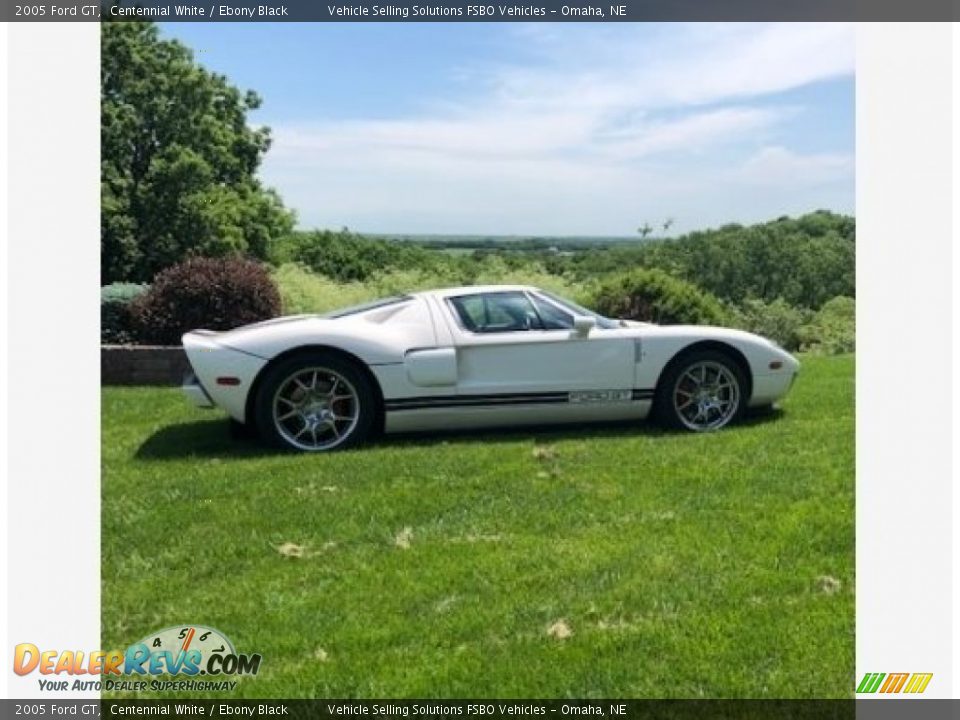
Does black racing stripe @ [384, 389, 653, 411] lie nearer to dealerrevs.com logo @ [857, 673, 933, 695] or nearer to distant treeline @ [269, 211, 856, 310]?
dealerrevs.com logo @ [857, 673, 933, 695]

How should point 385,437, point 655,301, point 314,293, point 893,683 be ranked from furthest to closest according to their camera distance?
point 314,293
point 655,301
point 385,437
point 893,683

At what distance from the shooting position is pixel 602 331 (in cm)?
621

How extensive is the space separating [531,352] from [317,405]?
146 centimetres

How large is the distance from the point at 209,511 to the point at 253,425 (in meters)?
1.35

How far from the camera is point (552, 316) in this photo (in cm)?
620

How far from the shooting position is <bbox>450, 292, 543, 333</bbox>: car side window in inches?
240

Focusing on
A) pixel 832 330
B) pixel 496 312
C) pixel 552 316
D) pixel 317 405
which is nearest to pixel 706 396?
pixel 552 316

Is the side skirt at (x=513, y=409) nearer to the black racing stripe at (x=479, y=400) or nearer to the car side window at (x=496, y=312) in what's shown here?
the black racing stripe at (x=479, y=400)

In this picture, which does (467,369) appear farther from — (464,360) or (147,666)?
(147,666)

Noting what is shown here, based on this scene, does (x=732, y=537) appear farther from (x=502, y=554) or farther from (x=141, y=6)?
(x=141, y=6)

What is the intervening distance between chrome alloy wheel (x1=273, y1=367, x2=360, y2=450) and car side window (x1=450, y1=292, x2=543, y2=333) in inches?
36.7

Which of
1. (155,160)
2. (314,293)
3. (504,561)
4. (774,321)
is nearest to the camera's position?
(504,561)

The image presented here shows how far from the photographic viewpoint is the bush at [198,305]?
927 cm

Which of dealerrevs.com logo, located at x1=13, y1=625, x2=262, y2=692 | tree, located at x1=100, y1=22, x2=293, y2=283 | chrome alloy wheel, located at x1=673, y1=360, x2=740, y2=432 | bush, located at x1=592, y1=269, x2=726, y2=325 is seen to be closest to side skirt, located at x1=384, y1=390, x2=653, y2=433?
chrome alloy wheel, located at x1=673, y1=360, x2=740, y2=432
